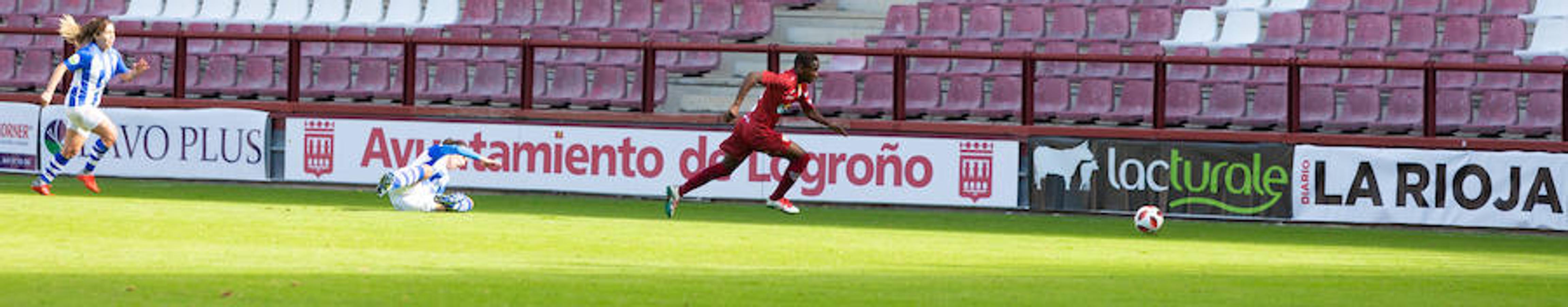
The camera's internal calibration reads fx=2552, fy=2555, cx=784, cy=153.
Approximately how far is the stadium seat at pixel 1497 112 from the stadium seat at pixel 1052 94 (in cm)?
349

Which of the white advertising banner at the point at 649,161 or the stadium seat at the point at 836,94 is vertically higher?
the stadium seat at the point at 836,94

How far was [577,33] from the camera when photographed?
27016 mm

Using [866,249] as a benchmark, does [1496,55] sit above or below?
above

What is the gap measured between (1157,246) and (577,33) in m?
11.2

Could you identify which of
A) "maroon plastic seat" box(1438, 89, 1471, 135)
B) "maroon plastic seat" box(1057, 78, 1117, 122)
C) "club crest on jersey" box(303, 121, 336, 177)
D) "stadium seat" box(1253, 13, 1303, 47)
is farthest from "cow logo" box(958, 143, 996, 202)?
"club crest on jersey" box(303, 121, 336, 177)

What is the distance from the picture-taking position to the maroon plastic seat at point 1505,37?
77.3 ft

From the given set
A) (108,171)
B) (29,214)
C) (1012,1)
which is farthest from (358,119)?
(1012,1)

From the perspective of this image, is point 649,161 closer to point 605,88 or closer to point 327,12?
point 605,88

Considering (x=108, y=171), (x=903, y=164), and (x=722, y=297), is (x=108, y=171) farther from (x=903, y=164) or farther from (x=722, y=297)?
(x=722, y=297)

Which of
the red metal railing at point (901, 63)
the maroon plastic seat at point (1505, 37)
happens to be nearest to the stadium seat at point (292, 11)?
the red metal railing at point (901, 63)

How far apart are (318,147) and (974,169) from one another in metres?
5.98

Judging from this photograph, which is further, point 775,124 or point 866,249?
point 775,124

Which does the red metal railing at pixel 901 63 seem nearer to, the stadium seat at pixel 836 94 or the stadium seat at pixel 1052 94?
the stadium seat at pixel 836 94

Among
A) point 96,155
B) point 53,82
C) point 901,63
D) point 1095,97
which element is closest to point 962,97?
point 1095,97
